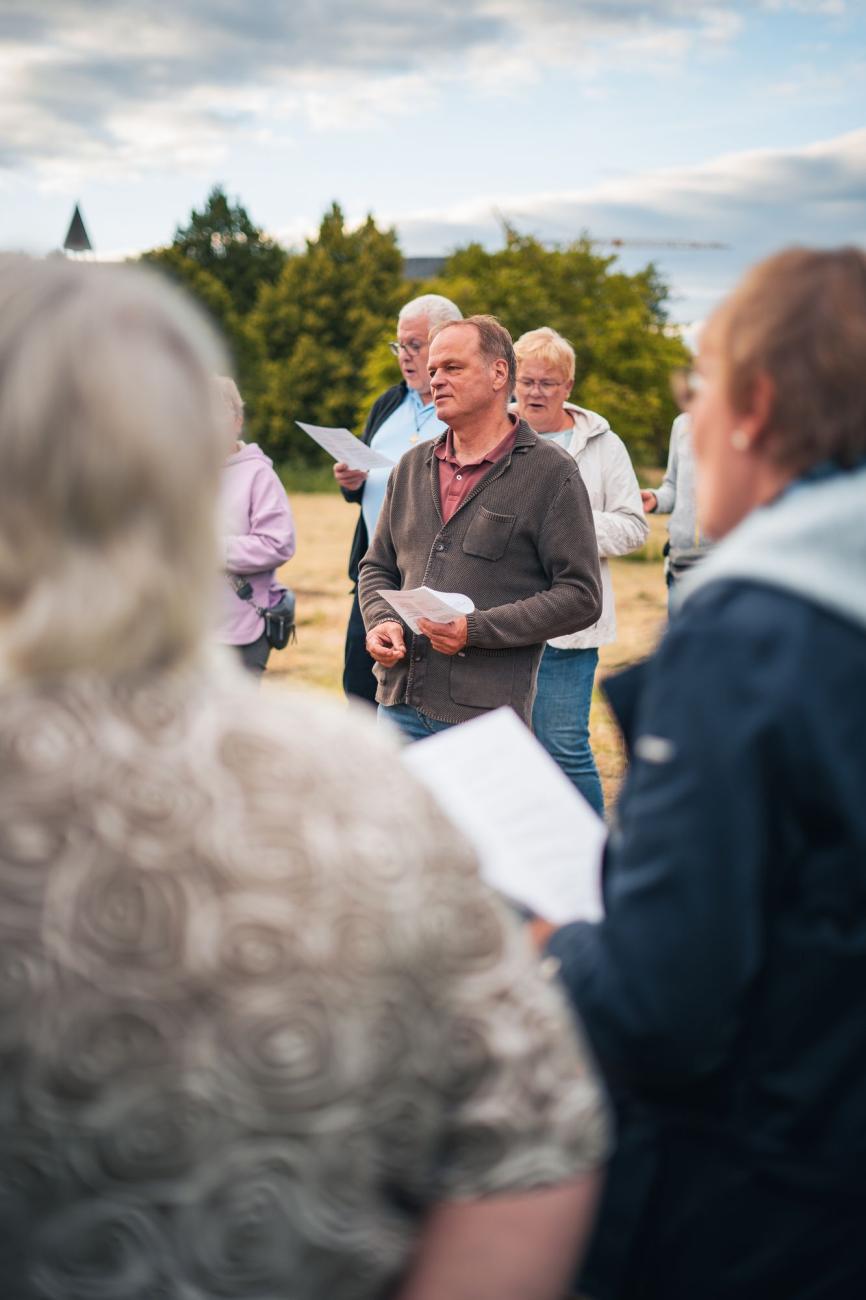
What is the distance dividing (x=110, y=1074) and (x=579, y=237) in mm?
26122

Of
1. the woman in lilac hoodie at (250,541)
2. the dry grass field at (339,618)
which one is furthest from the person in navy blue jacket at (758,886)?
the woman in lilac hoodie at (250,541)

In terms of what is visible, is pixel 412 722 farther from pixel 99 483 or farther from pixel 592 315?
pixel 592 315

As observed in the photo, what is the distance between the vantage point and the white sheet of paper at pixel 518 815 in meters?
1.48

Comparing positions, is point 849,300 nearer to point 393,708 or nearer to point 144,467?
point 144,467

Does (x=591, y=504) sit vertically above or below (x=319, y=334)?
below

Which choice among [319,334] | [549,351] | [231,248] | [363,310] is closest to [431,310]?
[549,351]

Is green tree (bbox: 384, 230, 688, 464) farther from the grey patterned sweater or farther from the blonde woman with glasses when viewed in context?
the grey patterned sweater

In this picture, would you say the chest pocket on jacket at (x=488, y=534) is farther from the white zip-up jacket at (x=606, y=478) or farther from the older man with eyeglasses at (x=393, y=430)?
the older man with eyeglasses at (x=393, y=430)

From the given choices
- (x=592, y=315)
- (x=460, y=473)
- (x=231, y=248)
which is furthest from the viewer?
(x=231, y=248)

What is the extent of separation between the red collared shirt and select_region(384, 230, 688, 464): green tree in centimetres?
1766

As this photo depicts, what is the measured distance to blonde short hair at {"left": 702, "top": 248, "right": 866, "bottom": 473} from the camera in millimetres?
1232

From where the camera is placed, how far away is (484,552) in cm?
389

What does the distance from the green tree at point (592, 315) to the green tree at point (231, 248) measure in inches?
904

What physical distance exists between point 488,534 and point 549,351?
1.73 meters
